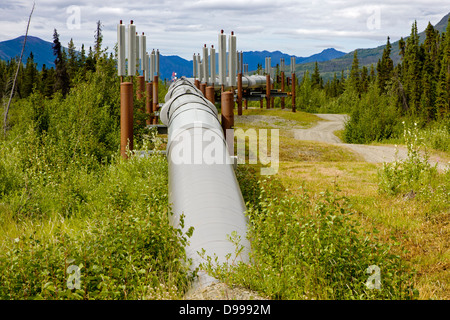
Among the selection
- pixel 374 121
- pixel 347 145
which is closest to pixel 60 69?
pixel 374 121

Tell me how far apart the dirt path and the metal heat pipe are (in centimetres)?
384

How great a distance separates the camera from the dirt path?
17156 millimetres

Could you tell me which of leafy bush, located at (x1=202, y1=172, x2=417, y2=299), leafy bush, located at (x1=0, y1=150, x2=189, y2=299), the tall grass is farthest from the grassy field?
the tall grass

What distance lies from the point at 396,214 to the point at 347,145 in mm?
11944

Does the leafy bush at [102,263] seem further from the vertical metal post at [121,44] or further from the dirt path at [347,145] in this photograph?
the vertical metal post at [121,44]

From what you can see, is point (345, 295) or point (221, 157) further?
point (221, 157)

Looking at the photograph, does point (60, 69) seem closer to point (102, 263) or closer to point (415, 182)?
point (415, 182)

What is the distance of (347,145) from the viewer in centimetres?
2067

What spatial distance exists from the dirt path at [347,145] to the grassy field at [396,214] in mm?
927

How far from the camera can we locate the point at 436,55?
2151 inches

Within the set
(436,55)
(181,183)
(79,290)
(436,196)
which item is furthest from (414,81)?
(79,290)

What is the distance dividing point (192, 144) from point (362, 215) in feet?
10.3

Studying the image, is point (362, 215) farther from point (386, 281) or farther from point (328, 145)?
point (328, 145)

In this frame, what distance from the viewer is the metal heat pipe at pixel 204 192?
19.1 feet
